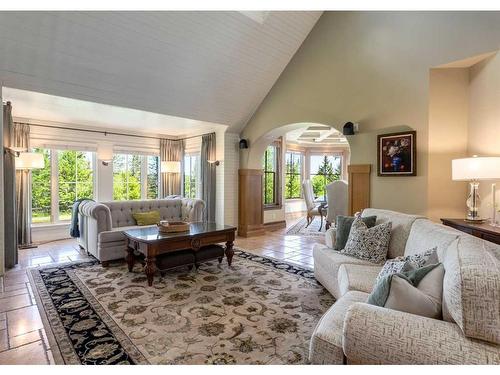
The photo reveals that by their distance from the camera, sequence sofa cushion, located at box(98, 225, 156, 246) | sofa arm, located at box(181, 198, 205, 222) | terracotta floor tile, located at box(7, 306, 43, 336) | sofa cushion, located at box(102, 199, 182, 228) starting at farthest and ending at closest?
sofa arm, located at box(181, 198, 205, 222), sofa cushion, located at box(102, 199, 182, 228), sofa cushion, located at box(98, 225, 156, 246), terracotta floor tile, located at box(7, 306, 43, 336)

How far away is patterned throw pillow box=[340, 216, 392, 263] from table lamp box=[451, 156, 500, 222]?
39.9 inches

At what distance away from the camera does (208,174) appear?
627cm

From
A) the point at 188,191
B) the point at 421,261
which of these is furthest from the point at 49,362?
the point at 188,191

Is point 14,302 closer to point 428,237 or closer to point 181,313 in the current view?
point 181,313

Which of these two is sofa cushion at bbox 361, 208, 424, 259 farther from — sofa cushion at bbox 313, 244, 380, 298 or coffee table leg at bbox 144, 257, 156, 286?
coffee table leg at bbox 144, 257, 156, 286

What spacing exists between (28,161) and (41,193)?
4.36ft

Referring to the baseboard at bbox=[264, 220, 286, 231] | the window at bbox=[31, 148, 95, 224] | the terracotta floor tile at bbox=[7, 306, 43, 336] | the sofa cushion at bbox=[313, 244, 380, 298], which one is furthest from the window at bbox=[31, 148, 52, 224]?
the sofa cushion at bbox=[313, 244, 380, 298]

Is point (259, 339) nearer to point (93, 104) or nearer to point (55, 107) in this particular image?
point (93, 104)

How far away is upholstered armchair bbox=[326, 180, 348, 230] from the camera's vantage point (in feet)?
19.3

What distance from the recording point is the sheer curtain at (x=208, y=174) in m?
6.18

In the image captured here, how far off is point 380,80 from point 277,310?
11.3 feet

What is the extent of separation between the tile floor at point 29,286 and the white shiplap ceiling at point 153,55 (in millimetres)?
2461

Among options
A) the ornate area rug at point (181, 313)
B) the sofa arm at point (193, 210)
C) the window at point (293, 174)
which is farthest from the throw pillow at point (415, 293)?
Result: the window at point (293, 174)

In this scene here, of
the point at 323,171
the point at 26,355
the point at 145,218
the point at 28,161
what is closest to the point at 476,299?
the point at 26,355
